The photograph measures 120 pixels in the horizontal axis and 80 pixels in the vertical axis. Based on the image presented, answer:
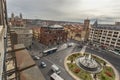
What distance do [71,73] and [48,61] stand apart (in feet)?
28.7

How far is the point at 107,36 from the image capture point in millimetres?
46156

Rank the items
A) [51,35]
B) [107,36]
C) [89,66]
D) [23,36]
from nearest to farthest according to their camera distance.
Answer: [89,66] → [23,36] → [51,35] → [107,36]

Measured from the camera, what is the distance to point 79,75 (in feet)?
77.0

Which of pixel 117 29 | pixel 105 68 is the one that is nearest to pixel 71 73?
pixel 105 68

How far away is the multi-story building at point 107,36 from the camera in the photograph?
42.8 meters

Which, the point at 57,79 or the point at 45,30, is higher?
the point at 45,30

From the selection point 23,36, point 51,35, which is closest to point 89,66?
point 51,35

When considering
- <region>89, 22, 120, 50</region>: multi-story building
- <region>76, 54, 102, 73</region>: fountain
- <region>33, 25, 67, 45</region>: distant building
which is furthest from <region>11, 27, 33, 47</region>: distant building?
<region>89, 22, 120, 50</region>: multi-story building

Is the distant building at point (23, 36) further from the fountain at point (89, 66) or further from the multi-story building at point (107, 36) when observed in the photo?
the multi-story building at point (107, 36)

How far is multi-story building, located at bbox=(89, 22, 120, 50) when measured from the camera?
4281 cm

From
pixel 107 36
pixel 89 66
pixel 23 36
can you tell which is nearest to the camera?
pixel 89 66

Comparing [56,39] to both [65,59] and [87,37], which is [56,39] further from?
[87,37]

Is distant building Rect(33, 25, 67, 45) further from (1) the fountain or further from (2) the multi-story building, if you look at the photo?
(2) the multi-story building

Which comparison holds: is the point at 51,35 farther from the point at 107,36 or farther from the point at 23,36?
the point at 107,36
